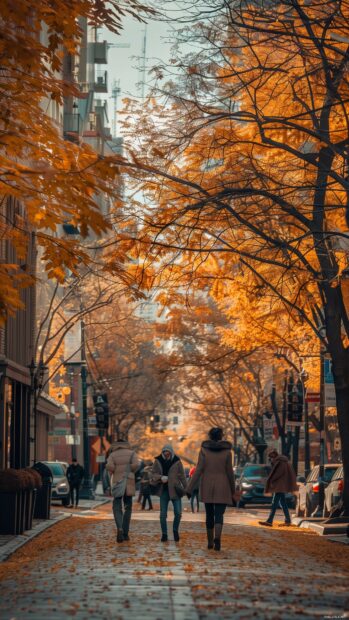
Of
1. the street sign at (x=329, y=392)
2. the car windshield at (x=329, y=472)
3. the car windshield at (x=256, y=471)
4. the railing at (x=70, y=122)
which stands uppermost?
the railing at (x=70, y=122)

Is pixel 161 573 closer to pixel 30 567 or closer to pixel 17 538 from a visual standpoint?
pixel 30 567

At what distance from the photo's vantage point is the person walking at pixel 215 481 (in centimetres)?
1912

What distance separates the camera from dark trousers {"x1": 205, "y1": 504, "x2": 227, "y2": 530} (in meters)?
19.2

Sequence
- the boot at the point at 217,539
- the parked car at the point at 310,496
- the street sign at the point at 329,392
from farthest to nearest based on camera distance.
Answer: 1. the parked car at the point at 310,496
2. the street sign at the point at 329,392
3. the boot at the point at 217,539

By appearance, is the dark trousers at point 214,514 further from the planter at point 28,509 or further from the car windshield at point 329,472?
the car windshield at point 329,472

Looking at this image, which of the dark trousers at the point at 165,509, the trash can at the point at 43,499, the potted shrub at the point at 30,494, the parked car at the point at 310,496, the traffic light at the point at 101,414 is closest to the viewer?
the dark trousers at the point at 165,509

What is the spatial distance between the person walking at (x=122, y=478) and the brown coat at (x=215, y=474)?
1.75 meters

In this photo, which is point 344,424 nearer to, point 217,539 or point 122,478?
point 122,478

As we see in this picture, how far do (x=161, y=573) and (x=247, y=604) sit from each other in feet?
10.3

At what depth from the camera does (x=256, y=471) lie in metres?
49.4

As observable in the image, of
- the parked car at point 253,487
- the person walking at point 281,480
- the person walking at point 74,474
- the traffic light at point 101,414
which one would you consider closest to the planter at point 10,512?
the person walking at point 281,480

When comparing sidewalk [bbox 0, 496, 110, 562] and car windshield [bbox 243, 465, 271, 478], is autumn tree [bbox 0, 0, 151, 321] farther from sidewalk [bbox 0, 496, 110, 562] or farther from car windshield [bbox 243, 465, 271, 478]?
car windshield [bbox 243, 465, 271, 478]

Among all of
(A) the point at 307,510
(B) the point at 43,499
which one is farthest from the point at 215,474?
(A) the point at 307,510

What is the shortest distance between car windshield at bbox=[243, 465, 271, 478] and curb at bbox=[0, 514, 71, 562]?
1909 centimetres
